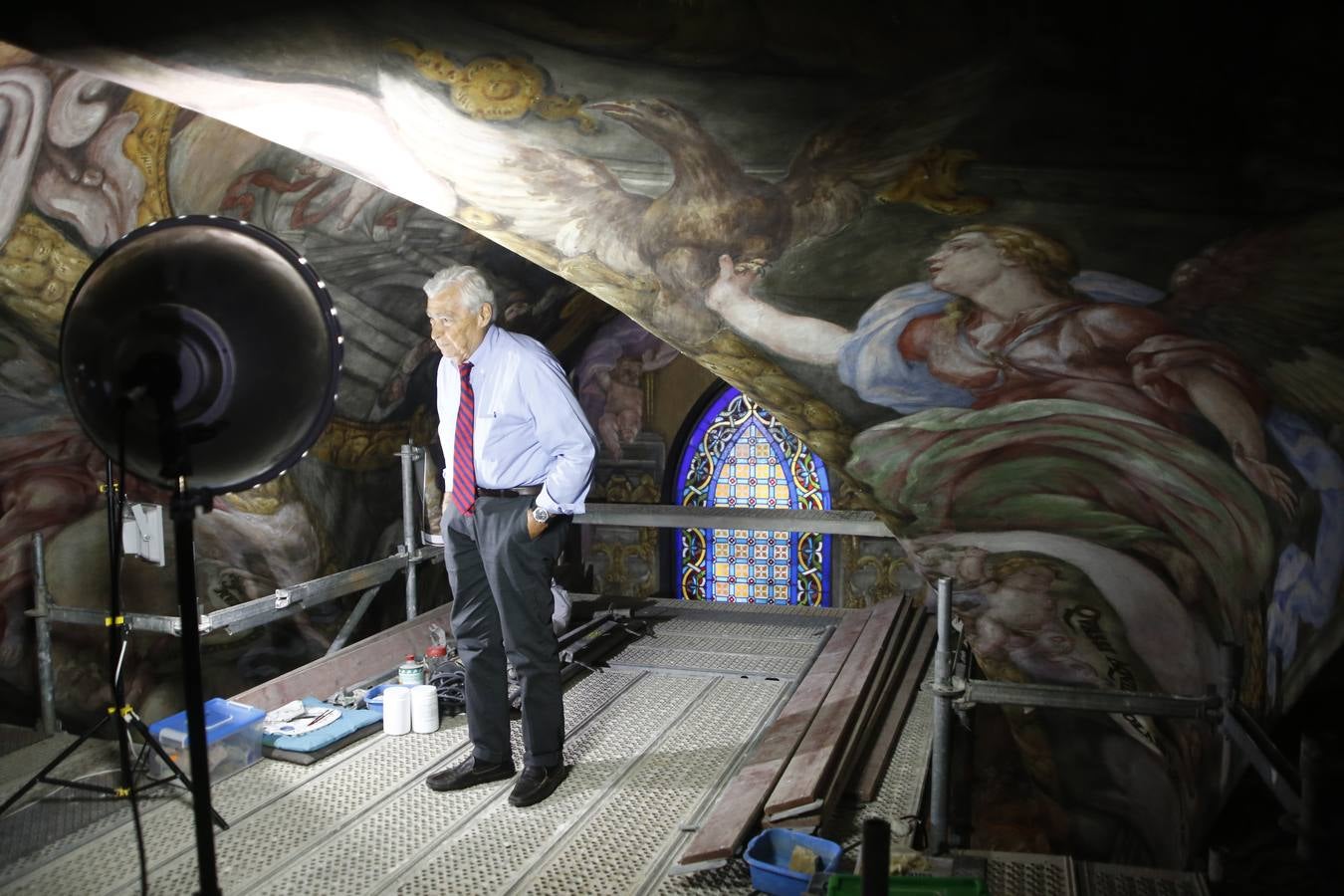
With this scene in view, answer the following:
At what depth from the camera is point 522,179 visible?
4.04 meters

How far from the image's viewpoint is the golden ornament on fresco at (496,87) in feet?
11.7

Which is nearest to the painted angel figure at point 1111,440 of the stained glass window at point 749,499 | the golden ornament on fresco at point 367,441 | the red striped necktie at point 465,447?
the red striped necktie at point 465,447

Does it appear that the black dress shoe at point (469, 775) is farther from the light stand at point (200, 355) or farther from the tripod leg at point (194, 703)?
the tripod leg at point (194, 703)

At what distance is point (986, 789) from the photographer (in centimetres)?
661

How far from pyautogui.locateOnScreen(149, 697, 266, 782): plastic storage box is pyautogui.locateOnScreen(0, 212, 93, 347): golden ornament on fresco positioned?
1.66m

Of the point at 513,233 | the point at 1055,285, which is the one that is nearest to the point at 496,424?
the point at 513,233

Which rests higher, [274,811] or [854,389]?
[854,389]

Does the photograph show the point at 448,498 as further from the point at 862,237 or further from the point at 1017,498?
the point at 1017,498

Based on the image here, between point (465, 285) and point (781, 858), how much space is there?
2309 millimetres

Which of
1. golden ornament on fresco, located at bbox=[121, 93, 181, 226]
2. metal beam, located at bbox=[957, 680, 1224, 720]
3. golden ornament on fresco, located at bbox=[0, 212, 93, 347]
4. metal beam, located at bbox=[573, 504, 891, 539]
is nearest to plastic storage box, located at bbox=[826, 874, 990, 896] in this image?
metal beam, located at bbox=[957, 680, 1224, 720]

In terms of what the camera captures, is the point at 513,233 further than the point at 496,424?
Yes

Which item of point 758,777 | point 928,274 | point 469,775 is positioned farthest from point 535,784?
point 928,274

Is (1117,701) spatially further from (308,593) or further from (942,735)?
(308,593)

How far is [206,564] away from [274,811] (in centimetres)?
278
